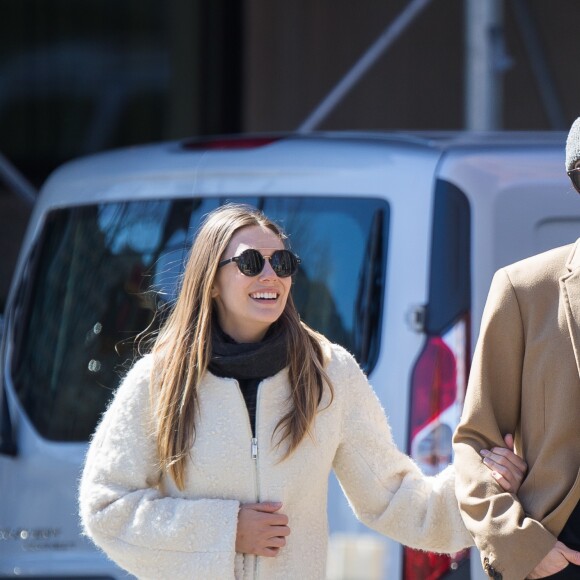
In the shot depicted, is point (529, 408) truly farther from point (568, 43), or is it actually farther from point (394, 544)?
point (568, 43)

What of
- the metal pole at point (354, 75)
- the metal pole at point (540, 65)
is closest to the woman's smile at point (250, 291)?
the metal pole at point (354, 75)

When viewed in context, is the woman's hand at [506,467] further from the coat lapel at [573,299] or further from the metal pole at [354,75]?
the metal pole at [354,75]

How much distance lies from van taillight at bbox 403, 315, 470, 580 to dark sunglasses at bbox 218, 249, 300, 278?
76 centimetres

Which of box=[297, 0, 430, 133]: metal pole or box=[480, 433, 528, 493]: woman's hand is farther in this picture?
box=[297, 0, 430, 133]: metal pole

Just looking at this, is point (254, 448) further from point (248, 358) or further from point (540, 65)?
point (540, 65)

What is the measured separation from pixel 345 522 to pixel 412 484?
0.59 meters

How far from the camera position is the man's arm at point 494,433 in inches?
105

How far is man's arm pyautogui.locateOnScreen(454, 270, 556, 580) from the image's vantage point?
2666 millimetres

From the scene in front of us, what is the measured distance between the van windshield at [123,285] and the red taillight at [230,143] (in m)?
0.21

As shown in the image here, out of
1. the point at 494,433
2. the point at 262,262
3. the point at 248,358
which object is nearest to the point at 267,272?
the point at 262,262

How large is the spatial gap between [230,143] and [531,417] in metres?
1.70

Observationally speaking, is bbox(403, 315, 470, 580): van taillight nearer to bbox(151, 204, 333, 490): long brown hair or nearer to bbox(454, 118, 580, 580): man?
bbox(151, 204, 333, 490): long brown hair

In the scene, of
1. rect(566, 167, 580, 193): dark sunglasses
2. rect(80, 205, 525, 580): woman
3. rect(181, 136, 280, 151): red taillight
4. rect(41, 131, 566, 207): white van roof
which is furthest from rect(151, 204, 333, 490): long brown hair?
rect(181, 136, 280, 151): red taillight

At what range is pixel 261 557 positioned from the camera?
2.84 meters
